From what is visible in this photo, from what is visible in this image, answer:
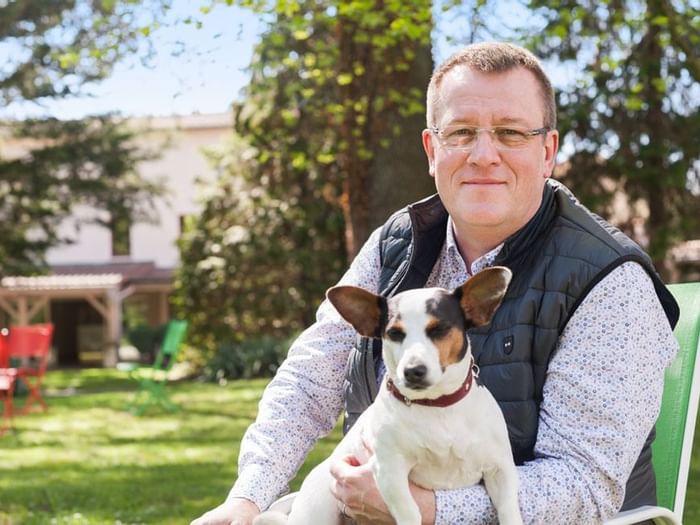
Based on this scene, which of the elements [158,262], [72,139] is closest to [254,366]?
[72,139]

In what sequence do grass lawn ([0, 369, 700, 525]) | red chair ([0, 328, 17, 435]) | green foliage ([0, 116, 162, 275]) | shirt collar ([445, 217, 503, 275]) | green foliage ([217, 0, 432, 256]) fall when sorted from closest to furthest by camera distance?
shirt collar ([445, 217, 503, 275])
grass lawn ([0, 369, 700, 525])
green foliage ([217, 0, 432, 256])
red chair ([0, 328, 17, 435])
green foliage ([0, 116, 162, 275])

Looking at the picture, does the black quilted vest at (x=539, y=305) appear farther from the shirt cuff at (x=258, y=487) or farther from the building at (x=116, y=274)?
the building at (x=116, y=274)

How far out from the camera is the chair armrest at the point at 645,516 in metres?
2.46

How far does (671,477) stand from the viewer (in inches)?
115

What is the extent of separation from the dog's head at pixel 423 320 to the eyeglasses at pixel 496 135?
0.53 m

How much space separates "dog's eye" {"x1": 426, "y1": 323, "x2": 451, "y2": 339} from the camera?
2047 millimetres

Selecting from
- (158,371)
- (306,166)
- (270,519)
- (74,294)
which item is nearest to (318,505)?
(270,519)

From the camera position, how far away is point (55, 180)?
2394cm

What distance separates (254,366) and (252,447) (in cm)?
1719

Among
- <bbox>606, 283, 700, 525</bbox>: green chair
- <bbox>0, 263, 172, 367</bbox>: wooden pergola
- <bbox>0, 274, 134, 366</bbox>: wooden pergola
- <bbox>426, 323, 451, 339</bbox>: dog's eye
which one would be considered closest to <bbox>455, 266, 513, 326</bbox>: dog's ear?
<bbox>426, 323, 451, 339</bbox>: dog's eye

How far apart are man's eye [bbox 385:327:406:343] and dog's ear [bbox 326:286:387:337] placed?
86 millimetres

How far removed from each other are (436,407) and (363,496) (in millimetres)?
301

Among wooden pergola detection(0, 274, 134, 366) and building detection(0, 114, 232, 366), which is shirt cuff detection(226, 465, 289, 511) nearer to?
wooden pergola detection(0, 274, 134, 366)

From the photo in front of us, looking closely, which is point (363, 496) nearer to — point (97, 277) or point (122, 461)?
point (122, 461)
